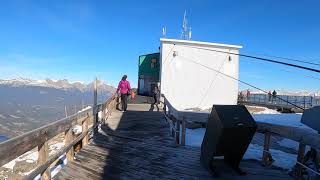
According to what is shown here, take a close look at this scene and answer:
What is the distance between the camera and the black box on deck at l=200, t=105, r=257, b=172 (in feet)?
19.8

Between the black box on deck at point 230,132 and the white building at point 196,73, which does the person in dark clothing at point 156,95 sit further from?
the black box on deck at point 230,132

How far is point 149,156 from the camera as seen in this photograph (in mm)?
7910

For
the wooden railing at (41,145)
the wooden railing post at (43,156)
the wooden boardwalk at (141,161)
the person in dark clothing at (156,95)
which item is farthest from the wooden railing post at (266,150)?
the person in dark clothing at (156,95)

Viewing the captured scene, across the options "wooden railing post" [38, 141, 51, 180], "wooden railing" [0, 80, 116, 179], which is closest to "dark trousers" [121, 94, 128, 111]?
"wooden railing" [0, 80, 116, 179]

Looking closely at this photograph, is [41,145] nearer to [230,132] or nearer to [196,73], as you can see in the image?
[230,132]

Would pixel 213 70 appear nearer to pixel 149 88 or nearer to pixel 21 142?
pixel 149 88

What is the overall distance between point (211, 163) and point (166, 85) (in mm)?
17704

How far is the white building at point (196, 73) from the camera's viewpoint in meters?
24.0

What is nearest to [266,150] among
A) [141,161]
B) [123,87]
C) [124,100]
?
[141,161]

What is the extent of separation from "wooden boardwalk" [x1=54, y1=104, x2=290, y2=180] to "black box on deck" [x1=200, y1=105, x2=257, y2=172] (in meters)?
0.37

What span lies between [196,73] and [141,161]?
1793 centimetres

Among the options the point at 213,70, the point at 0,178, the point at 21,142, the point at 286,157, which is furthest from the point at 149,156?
the point at 213,70

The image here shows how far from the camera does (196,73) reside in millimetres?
24906

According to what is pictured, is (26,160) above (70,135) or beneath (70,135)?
beneath
